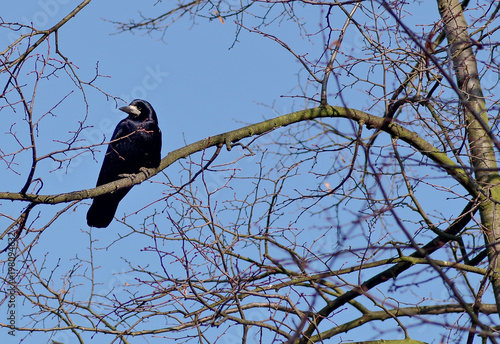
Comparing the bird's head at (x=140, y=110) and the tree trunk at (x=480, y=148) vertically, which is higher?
the bird's head at (x=140, y=110)

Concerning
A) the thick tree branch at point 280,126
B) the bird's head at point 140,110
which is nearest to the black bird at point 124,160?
the bird's head at point 140,110

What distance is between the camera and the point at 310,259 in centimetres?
467

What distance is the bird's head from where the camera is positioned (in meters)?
6.89

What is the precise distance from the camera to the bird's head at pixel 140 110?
689cm

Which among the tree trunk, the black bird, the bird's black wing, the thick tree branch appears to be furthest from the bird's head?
the tree trunk

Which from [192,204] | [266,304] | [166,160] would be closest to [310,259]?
[266,304]

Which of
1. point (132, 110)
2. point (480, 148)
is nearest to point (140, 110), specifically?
point (132, 110)

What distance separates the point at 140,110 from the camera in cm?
692

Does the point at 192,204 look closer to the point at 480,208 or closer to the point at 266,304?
the point at 266,304

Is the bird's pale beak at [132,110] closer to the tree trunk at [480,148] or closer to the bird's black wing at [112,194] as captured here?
the bird's black wing at [112,194]

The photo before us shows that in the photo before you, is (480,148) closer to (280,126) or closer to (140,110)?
(280,126)

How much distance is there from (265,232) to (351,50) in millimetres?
1566

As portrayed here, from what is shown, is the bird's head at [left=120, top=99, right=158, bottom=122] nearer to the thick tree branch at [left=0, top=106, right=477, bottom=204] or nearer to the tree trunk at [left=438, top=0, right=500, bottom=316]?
the thick tree branch at [left=0, top=106, right=477, bottom=204]

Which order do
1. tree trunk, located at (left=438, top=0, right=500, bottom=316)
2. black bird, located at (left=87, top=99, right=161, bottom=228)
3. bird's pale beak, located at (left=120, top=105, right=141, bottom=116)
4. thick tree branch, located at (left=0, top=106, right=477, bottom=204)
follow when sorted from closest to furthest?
thick tree branch, located at (left=0, top=106, right=477, bottom=204), tree trunk, located at (left=438, top=0, right=500, bottom=316), black bird, located at (left=87, top=99, right=161, bottom=228), bird's pale beak, located at (left=120, top=105, right=141, bottom=116)
